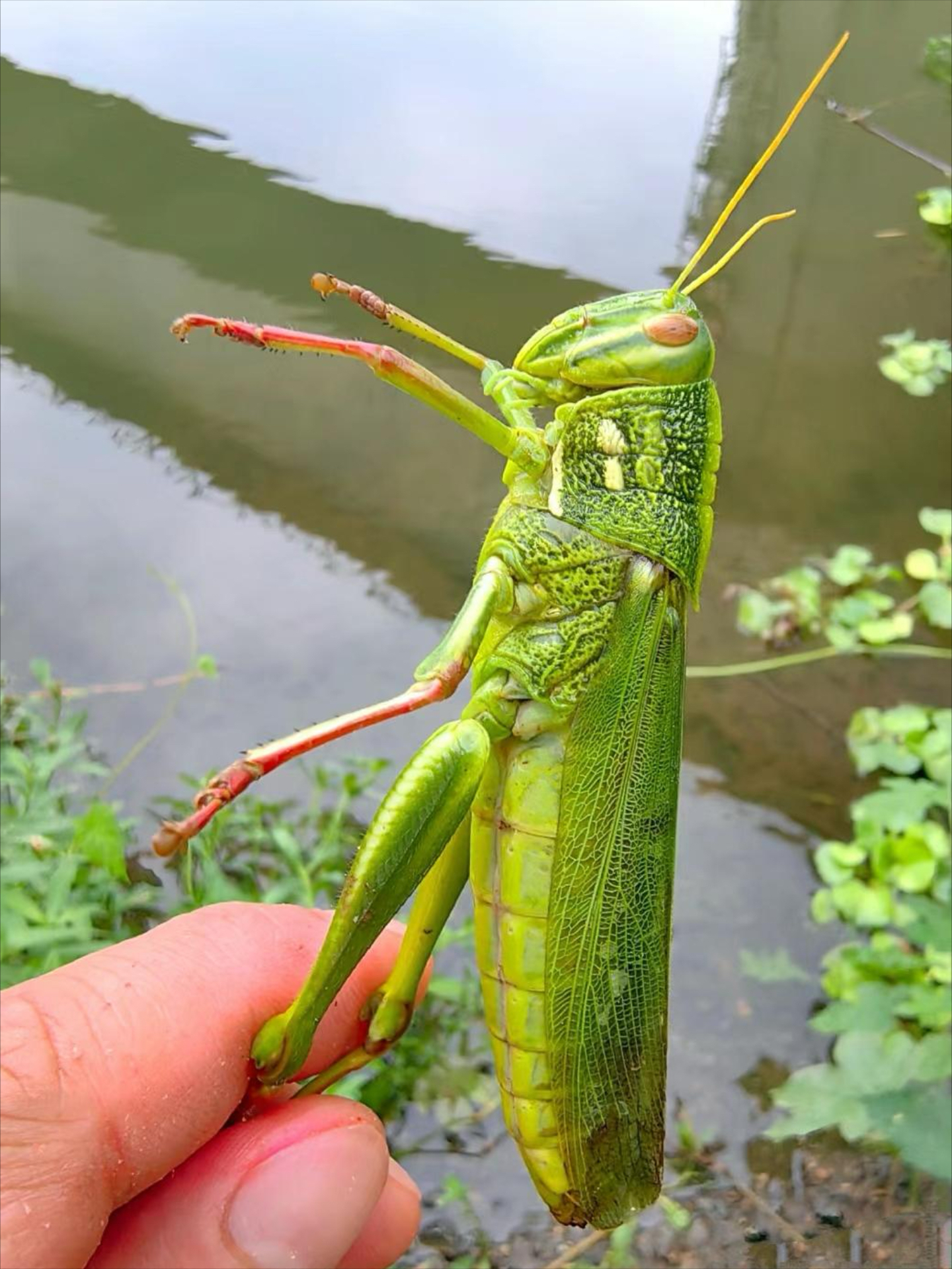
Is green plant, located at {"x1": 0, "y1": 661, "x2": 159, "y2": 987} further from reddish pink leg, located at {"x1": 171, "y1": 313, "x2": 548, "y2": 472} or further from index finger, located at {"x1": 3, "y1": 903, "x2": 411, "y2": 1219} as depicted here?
reddish pink leg, located at {"x1": 171, "y1": 313, "x2": 548, "y2": 472}

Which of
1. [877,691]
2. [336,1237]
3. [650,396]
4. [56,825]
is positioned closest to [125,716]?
[56,825]

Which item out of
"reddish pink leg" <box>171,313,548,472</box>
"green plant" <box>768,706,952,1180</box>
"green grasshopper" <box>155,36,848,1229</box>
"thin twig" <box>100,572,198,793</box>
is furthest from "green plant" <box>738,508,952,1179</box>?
"thin twig" <box>100,572,198,793</box>

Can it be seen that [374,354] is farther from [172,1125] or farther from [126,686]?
[126,686]

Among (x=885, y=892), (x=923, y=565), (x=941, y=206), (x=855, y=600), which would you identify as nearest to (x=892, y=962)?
(x=885, y=892)

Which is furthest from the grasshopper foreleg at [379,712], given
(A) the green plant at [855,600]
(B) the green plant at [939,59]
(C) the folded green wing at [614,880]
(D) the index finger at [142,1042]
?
(B) the green plant at [939,59]

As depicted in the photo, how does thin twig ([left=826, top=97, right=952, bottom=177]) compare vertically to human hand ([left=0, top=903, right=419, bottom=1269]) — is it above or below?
above

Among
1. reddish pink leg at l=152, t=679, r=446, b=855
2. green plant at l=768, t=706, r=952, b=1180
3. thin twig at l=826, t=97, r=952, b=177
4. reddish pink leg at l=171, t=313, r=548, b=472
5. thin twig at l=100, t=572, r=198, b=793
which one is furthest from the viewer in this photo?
thin twig at l=826, t=97, r=952, b=177

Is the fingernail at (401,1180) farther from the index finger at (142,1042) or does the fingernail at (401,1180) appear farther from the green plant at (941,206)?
the green plant at (941,206)
